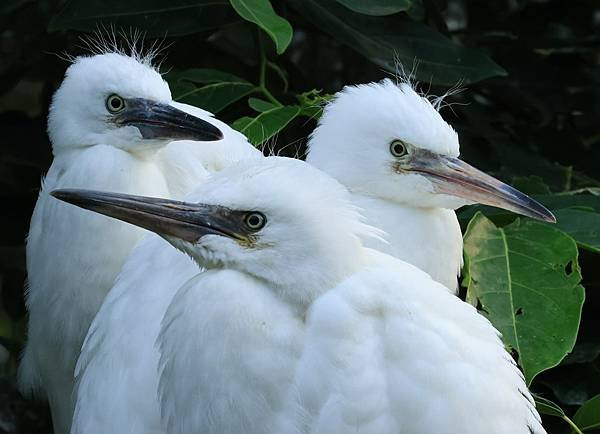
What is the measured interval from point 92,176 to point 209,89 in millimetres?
548

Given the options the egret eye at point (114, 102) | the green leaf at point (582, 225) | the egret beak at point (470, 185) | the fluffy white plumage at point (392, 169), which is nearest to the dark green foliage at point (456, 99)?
the green leaf at point (582, 225)

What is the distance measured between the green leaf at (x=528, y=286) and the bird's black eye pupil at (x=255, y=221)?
29.9 inches

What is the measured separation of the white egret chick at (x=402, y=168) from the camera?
2818 mm

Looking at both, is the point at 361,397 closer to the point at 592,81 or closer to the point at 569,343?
the point at 569,343

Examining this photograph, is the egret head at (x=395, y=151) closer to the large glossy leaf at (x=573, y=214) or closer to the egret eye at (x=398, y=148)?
the egret eye at (x=398, y=148)

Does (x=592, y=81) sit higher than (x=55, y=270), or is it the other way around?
(x=592, y=81)

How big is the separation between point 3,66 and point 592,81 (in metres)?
2.05

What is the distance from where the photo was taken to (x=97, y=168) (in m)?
2.92

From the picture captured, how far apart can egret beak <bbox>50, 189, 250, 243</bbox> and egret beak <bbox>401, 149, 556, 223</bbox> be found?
0.77 m

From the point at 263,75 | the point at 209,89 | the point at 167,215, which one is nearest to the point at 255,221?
the point at 167,215

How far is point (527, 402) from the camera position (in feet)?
7.59

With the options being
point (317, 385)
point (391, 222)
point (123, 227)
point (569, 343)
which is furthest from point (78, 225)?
point (569, 343)

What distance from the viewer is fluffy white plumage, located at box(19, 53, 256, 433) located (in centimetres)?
293

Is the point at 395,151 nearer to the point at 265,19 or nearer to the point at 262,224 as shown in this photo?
the point at 265,19
